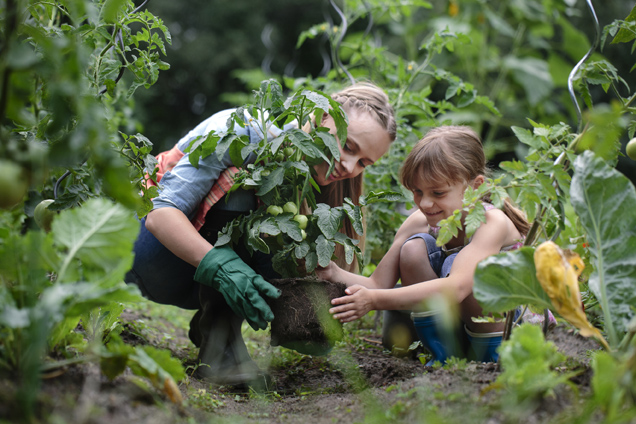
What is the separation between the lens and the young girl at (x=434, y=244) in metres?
1.41

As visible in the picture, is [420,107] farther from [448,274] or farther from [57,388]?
[57,388]

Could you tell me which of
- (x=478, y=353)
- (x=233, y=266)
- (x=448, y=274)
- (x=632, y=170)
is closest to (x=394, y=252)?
(x=448, y=274)

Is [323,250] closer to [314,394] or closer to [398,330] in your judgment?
[314,394]

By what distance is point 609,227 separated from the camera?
104 cm

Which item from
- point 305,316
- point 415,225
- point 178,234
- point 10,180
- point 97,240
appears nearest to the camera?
point 10,180

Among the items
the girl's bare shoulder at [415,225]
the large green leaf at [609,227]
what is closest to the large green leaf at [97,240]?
the large green leaf at [609,227]

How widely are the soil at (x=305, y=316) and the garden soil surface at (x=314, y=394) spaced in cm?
13

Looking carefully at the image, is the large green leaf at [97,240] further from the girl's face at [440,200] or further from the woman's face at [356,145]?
the girl's face at [440,200]

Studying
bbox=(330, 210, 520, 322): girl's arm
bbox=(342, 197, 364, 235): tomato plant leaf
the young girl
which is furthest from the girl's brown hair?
bbox=(342, 197, 364, 235): tomato plant leaf

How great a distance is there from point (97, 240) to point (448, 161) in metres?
1.08

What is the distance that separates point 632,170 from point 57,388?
737cm

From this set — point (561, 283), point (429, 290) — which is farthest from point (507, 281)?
point (429, 290)

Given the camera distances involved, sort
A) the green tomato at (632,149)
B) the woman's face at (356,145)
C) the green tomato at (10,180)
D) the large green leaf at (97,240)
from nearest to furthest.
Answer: the green tomato at (10,180) < the large green leaf at (97,240) < the green tomato at (632,149) < the woman's face at (356,145)

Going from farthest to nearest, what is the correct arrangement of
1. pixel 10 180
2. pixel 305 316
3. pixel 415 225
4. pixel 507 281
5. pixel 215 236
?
pixel 415 225, pixel 215 236, pixel 305 316, pixel 507 281, pixel 10 180
